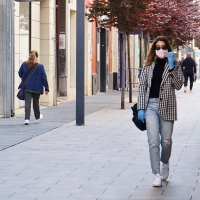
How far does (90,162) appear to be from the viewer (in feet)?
36.9

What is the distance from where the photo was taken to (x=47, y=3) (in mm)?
25078

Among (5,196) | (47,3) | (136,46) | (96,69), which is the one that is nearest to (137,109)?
(5,196)

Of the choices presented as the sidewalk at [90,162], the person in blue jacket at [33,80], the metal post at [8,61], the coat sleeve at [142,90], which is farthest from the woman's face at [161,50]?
the metal post at [8,61]

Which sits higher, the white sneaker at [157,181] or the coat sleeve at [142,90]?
the coat sleeve at [142,90]

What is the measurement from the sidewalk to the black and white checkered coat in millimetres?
863

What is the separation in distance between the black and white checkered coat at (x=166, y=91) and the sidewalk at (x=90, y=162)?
2.83 feet

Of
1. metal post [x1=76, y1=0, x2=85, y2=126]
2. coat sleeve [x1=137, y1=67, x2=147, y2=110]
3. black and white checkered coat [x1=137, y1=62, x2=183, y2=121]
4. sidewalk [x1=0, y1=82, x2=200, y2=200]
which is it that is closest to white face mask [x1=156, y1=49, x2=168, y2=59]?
black and white checkered coat [x1=137, y1=62, x2=183, y2=121]

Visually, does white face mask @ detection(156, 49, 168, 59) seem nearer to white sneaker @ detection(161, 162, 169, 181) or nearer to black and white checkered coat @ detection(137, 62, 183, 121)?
black and white checkered coat @ detection(137, 62, 183, 121)

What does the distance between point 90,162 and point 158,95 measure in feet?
7.54

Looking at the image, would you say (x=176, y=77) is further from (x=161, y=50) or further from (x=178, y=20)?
(x=178, y=20)

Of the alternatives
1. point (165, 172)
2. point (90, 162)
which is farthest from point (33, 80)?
point (165, 172)

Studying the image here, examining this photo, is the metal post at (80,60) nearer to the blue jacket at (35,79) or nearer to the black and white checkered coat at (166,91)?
the blue jacket at (35,79)

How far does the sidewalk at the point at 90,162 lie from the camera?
28.6 feet

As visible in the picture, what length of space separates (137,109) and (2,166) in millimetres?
2443
